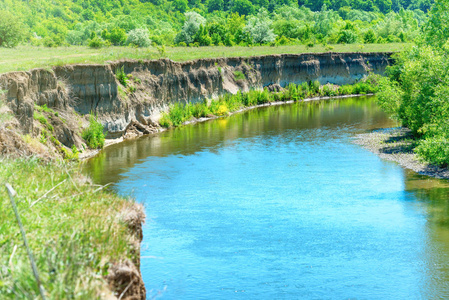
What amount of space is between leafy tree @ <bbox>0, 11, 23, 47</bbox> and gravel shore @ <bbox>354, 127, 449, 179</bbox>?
3074 centimetres

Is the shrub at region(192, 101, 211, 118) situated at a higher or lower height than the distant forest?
lower

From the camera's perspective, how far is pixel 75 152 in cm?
3834

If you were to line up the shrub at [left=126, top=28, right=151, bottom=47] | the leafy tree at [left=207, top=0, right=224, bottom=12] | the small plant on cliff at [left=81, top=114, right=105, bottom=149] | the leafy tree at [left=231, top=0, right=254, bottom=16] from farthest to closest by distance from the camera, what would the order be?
the leafy tree at [left=207, top=0, right=224, bottom=12] < the leafy tree at [left=231, top=0, right=254, bottom=16] < the shrub at [left=126, top=28, right=151, bottom=47] < the small plant on cliff at [left=81, top=114, right=105, bottom=149]

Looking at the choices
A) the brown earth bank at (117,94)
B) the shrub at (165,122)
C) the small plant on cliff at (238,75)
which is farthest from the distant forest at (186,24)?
the shrub at (165,122)

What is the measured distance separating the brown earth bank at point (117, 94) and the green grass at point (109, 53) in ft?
3.32

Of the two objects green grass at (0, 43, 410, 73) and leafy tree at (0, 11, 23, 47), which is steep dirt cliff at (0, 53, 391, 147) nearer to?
green grass at (0, 43, 410, 73)

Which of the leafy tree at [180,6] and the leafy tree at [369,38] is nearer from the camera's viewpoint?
the leafy tree at [369,38]

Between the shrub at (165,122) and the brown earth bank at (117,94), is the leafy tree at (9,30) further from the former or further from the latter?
the shrub at (165,122)

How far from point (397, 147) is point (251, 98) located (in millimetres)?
27909

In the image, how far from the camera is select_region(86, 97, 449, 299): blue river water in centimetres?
1978

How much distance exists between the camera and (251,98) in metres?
67.6

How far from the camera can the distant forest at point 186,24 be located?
254ft

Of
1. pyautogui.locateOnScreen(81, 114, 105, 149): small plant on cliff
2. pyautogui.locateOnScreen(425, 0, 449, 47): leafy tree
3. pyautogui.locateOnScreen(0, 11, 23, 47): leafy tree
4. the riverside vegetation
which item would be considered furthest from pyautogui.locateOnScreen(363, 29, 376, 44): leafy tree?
pyautogui.locateOnScreen(81, 114, 105, 149): small plant on cliff

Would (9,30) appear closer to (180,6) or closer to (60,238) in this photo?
(60,238)
